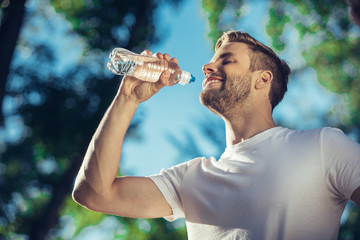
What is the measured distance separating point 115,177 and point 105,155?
17 cm

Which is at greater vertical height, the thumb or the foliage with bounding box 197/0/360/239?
the foliage with bounding box 197/0/360/239

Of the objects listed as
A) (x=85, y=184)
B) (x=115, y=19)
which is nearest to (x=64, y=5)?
(x=115, y=19)

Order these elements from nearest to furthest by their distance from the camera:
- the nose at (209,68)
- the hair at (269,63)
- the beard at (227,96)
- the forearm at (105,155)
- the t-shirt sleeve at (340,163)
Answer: the t-shirt sleeve at (340,163) → the forearm at (105,155) → the beard at (227,96) → the nose at (209,68) → the hair at (269,63)

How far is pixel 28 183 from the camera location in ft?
27.8

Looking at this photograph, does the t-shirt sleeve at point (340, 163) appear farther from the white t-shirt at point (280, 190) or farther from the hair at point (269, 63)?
the hair at point (269, 63)

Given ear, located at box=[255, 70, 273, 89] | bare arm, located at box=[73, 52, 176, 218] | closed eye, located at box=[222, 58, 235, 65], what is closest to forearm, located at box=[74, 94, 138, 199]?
bare arm, located at box=[73, 52, 176, 218]

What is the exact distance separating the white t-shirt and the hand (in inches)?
22.0

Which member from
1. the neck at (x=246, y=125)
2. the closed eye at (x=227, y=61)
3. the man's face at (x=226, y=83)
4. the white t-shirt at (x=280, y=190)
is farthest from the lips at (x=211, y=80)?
the white t-shirt at (x=280, y=190)

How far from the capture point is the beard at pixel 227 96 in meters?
1.97

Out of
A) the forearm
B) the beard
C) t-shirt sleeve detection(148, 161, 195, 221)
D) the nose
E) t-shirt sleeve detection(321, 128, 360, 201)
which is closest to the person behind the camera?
t-shirt sleeve detection(321, 128, 360, 201)

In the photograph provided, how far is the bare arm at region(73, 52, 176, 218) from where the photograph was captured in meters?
1.69

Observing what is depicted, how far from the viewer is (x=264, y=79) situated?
2.17m

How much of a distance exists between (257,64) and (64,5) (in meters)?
7.10

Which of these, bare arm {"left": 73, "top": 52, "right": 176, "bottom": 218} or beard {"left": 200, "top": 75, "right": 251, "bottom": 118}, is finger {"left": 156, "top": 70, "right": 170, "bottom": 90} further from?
beard {"left": 200, "top": 75, "right": 251, "bottom": 118}
